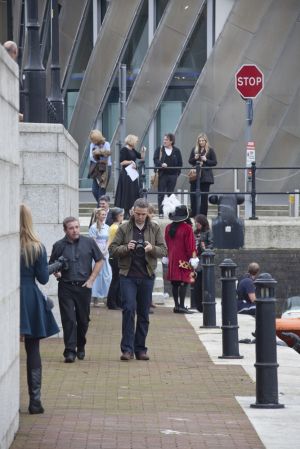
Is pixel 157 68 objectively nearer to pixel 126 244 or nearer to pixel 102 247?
pixel 102 247

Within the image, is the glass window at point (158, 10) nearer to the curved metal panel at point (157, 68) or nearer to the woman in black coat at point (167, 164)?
the curved metal panel at point (157, 68)

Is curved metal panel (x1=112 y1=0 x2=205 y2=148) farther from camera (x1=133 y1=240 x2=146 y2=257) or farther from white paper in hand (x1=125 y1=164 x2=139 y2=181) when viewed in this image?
camera (x1=133 y1=240 x2=146 y2=257)

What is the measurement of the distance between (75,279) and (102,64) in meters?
Result: 26.4

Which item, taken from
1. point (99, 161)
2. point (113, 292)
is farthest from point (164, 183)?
point (113, 292)

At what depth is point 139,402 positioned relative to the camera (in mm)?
12031

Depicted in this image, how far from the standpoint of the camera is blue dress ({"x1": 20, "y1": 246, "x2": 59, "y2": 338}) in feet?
36.6

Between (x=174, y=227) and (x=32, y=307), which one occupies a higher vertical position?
(x=174, y=227)

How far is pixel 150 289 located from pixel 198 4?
2510cm

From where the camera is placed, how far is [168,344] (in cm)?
1741

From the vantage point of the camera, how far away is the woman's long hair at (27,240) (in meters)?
11.0

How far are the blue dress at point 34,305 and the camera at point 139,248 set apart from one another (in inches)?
158

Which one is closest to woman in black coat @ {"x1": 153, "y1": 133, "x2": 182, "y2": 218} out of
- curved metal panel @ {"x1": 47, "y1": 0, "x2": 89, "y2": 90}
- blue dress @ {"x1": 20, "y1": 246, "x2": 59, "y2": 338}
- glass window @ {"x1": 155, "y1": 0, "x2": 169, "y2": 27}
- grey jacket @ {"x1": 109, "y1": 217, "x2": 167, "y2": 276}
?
grey jacket @ {"x1": 109, "y1": 217, "x2": 167, "y2": 276}

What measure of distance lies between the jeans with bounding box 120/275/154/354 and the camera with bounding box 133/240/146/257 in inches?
11.4

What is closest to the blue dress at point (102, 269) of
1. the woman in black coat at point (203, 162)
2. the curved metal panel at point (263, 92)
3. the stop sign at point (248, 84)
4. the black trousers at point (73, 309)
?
the woman in black coat at point (203, 162)
